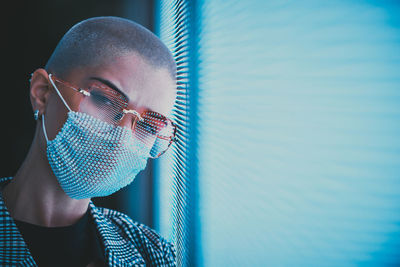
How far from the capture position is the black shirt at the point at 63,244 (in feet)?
2.82

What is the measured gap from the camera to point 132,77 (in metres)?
0.85

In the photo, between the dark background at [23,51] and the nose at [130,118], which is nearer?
the nose at [130,118]

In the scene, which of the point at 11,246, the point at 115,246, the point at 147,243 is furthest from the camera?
the point at 147,243

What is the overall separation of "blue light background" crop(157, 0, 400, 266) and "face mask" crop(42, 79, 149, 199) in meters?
0.35

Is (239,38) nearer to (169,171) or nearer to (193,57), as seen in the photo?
(193,57)

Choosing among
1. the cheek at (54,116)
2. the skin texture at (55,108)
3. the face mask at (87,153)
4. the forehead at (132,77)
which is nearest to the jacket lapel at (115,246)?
the skin texture at (55,108)

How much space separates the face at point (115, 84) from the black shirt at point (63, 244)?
1.15 ft

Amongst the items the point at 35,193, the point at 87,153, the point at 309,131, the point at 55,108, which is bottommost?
the point at 35,193

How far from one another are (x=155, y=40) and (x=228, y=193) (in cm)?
64

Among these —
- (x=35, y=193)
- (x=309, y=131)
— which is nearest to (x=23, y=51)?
(x=35, y=193)

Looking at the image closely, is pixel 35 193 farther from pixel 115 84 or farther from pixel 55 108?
pixel 115 84

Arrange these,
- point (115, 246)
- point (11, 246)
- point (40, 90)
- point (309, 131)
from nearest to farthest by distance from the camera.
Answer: point (309, 131) → point (11, 246) → point (40, 90) → point (115, 246)

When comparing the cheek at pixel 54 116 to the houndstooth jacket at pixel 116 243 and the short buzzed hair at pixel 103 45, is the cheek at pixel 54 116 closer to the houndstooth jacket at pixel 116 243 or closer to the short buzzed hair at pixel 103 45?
the short buzzed hair at pixel 103 45

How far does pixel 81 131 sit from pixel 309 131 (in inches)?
27.1
